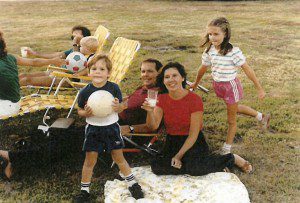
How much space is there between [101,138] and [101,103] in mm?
371

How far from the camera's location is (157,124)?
4547 mm

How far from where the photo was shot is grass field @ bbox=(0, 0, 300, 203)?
4613 mm

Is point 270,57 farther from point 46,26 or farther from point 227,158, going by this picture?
point 46,26

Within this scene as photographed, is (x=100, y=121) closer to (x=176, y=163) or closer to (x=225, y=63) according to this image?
(x=176, y=163)

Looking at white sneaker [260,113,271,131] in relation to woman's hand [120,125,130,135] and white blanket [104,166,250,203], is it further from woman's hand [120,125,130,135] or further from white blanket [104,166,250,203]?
woman's hand [120,125,130,135]

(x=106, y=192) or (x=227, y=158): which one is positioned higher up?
(x=227, y=158)

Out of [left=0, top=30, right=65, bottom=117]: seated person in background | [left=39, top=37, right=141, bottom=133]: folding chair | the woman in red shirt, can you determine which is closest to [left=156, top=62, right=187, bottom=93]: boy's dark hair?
the woman in red shirt

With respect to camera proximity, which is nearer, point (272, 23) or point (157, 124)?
point (157, 124)

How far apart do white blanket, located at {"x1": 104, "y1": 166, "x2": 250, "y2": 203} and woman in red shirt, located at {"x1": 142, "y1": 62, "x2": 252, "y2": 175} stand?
0.32ft

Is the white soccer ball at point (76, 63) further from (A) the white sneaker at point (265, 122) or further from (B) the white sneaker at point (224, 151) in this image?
(A) the white sneaker at point (265, 122)

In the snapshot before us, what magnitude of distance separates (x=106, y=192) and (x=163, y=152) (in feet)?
2.63

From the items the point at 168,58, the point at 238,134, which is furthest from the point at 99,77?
the point at 168,58

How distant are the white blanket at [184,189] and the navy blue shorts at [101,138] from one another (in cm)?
53

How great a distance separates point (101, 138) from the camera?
13.4ft
